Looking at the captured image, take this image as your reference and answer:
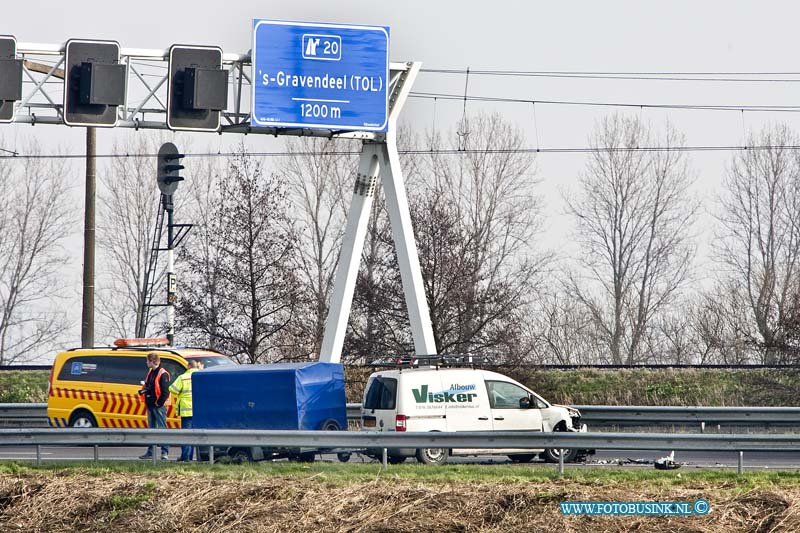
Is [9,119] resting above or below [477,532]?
above

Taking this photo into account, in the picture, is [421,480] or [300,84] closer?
[421,480]

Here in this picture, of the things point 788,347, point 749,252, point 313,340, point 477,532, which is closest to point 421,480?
point 477,532

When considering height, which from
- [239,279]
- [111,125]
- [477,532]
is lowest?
[477,532]

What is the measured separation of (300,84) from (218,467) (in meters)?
10.8

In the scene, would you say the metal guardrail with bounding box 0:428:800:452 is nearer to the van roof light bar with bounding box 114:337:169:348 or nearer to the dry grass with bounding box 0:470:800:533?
the dry grass with bounding box 0:470:800:533

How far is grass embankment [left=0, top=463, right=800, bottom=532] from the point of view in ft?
44.7

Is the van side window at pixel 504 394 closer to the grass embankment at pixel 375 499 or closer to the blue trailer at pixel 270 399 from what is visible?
the blue trailer at pixel 270 399

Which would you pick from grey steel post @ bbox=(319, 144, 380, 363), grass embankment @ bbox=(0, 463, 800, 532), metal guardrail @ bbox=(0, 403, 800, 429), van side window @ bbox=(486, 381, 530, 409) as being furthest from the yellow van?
grass embankment @ bbox=(0, 463, 800, 532)

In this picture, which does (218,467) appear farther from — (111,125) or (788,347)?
(788,347)

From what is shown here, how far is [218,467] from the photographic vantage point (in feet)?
56.0

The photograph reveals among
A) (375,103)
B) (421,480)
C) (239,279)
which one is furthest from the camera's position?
(239,279)

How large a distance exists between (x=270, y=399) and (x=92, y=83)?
8.53 metres

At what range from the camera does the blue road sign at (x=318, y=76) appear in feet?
83.4

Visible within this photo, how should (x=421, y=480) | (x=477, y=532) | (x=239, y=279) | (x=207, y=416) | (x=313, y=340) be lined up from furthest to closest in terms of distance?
(x=313, y=340)
(x=239, y=279)
(x=207, y=416)
(x=421, y=480)
(x=477, y=532)
